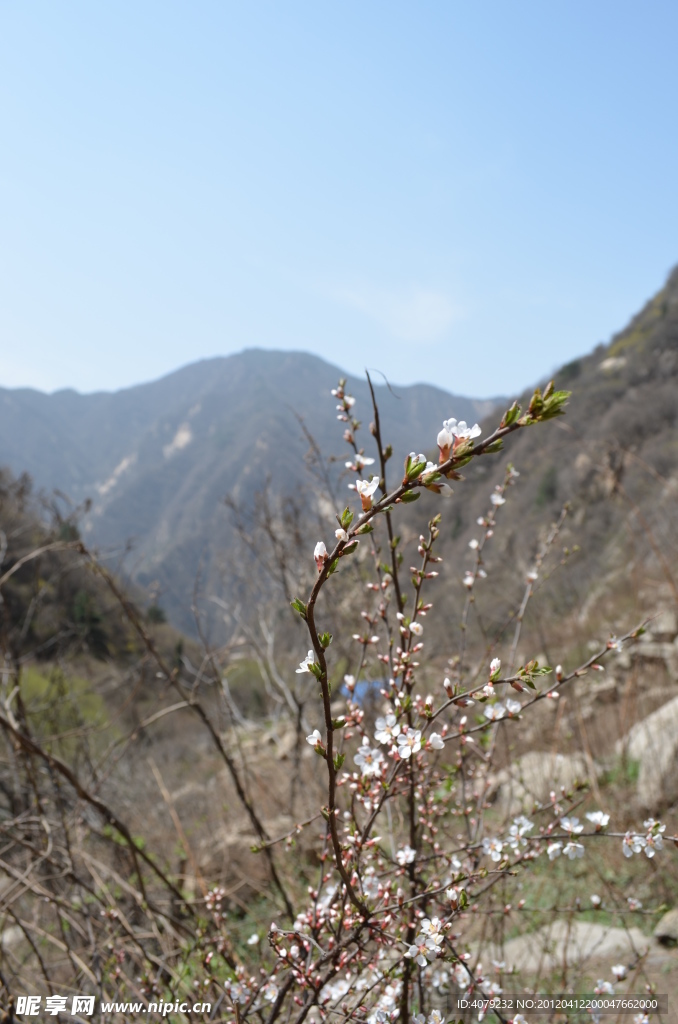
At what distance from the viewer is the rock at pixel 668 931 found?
10.1 feet

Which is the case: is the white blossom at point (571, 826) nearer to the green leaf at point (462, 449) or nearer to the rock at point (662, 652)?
the green leaf at point (462, 449)

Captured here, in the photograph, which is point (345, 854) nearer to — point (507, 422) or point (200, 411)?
point (507, 422)

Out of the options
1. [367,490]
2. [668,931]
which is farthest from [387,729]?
[668,931]

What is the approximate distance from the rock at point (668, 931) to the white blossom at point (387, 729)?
310 centimetres

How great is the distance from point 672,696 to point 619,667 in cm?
221

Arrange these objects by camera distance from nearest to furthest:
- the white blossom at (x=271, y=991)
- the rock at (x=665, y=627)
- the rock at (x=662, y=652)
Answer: the white blossom at (x=271, y=991)
the rock at (x=662, y=652)
the rock at (x=665, y=627)

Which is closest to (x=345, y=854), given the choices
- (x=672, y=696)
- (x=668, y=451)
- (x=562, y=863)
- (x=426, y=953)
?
(x=426, y=953)

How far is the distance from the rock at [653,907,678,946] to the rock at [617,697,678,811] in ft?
3.17

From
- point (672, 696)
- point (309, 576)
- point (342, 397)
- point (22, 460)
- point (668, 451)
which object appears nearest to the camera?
point (342, 397)

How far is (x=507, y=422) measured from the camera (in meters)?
0.85

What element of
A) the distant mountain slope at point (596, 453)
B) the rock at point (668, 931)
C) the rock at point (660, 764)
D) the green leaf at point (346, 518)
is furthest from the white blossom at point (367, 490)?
the distant mountain slope at point (596, 453)

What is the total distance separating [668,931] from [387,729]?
10.4 feet

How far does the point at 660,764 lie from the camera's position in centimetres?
407

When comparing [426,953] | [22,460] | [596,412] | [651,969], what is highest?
[22,460]
